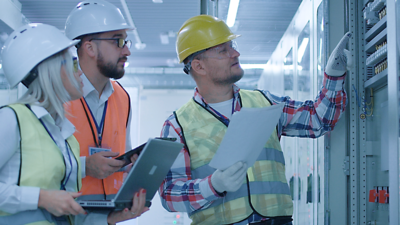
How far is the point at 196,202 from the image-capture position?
6.63ft

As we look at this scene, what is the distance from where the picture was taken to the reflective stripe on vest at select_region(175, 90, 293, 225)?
204cm

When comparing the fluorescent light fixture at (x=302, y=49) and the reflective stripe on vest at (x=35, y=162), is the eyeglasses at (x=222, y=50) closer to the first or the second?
the fluorescent light fixture at (x=302, y=49)

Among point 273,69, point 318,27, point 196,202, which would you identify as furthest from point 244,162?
point 273,69

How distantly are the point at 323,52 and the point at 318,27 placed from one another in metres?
0.25

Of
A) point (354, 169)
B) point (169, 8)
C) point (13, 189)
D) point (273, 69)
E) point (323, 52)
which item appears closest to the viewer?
point (13, 189)

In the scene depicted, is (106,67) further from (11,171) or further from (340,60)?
(340,60)

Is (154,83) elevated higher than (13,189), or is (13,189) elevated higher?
(154,83)

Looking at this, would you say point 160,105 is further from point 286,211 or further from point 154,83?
point 286,211

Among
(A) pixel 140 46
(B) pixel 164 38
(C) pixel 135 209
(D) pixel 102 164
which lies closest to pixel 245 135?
(C) pixel 135 209

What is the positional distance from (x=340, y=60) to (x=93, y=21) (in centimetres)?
140

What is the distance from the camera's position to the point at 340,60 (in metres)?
2.07

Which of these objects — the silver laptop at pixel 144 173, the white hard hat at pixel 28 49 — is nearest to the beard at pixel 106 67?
the white hard hat at pixel 28 49

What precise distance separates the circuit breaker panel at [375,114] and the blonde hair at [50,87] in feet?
4.80

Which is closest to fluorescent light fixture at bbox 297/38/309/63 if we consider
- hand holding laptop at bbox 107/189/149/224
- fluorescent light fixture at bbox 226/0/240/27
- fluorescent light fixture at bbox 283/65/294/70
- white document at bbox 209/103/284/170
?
fluorescent light fixture at bbox 283/65/294/70
